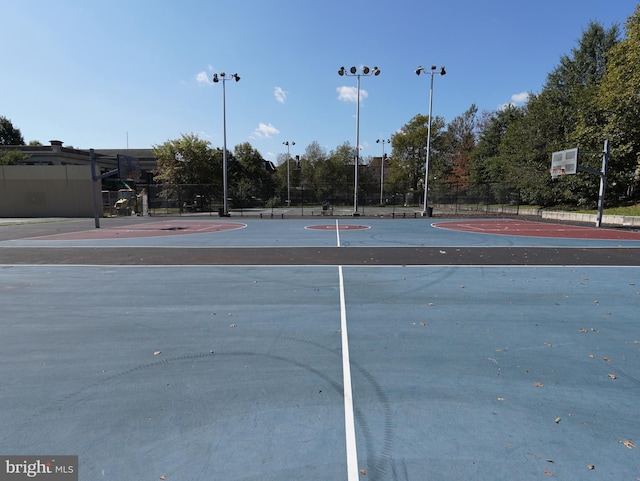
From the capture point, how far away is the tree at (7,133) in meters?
63.4

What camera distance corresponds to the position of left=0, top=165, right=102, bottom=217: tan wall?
36.0 m

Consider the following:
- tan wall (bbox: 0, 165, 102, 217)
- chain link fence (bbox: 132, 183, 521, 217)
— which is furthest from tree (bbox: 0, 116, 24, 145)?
chain link fence (bbox: 132, 183, 521, 217)

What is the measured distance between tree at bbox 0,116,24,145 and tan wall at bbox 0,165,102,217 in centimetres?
3892

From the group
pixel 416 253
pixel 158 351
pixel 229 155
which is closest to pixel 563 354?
pixel 158 351

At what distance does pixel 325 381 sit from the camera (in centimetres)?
369

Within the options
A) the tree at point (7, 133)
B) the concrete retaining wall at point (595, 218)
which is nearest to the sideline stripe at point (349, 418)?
the concrete retaining wall at point (595, 218)

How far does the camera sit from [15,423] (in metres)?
3.03

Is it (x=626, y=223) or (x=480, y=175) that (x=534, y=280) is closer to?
(x=626, y=223)

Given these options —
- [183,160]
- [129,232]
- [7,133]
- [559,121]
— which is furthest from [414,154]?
[7,133]

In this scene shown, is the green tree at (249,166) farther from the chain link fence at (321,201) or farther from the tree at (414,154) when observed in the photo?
the tree at (414,154)

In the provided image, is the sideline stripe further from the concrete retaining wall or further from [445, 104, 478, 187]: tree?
[445, 104, 478, 187]: tree

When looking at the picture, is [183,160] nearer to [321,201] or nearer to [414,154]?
[321,201]

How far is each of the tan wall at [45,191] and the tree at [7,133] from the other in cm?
3892

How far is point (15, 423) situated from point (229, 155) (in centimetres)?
6497
